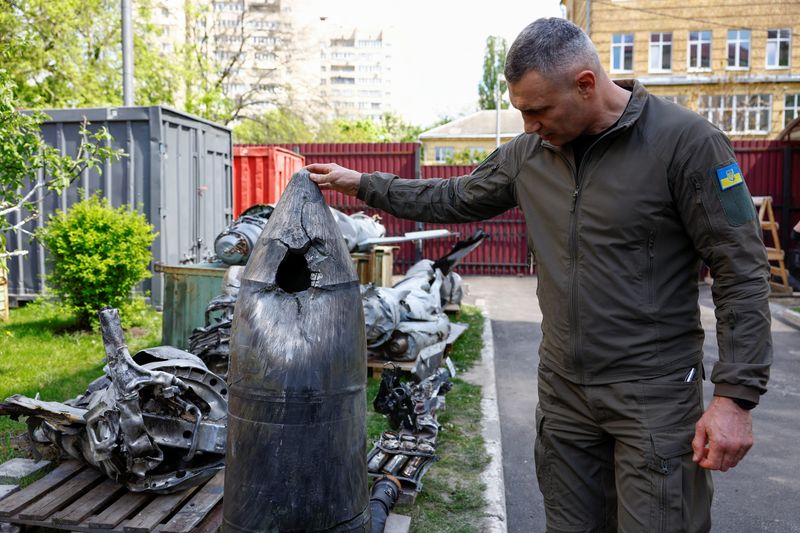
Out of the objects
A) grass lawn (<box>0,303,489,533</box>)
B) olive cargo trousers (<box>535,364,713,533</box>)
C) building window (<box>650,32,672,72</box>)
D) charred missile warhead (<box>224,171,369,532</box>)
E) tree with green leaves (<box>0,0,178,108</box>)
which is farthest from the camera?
building window (<box>650,32,672,72</box>)

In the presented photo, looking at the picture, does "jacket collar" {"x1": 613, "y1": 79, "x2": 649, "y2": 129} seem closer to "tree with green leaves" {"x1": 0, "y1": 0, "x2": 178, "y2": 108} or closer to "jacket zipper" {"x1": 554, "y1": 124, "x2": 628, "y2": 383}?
"jacket zipper" {"x1": 554, "y1": 124, "x2": 628, "y2": 383}

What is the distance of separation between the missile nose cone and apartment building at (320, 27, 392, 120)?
390 ft

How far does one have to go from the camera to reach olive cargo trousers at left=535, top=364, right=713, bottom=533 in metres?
2.20

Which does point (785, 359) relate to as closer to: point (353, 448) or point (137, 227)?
point (353, 448)

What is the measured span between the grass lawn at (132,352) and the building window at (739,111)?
81.5ft

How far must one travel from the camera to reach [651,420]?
2232 mm

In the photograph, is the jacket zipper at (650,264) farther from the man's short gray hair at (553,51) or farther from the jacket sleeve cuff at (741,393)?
the man's short gray hair at (553,51)

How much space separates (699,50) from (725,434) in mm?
37693

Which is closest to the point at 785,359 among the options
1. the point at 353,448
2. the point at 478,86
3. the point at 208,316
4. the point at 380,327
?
the point at 380,327

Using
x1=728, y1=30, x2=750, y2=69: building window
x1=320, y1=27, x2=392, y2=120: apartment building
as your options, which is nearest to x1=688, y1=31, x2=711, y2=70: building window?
x1=728, y1=30, x2=750, y2=69: building window

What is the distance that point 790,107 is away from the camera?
1330 inches

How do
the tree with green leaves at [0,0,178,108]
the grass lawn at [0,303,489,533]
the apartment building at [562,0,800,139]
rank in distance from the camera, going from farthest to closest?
the apartment building at [562,0,800,139] < the tree with green leaves at [0,0,178,108] < the grass lawn at [0,303,489,533]

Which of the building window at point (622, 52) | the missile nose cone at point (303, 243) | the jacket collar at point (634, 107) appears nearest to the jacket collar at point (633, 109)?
the jacket collar at point (634, 107)

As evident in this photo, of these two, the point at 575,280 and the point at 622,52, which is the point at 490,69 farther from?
the point at 575,280
